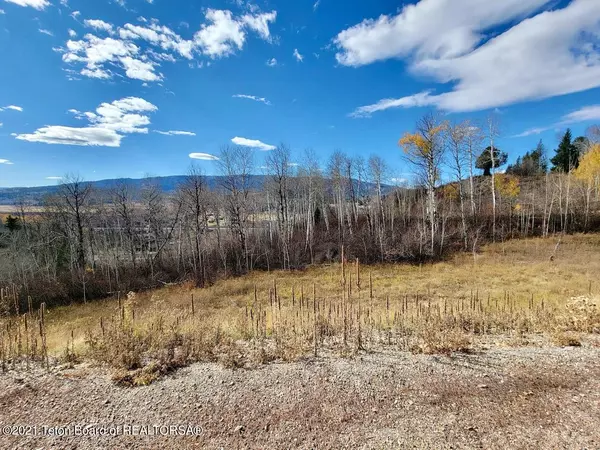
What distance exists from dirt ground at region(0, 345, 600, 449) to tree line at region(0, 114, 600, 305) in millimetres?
17785

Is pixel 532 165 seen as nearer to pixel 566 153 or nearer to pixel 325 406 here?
pixel 566 153

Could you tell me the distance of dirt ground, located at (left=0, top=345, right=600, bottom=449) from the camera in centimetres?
290

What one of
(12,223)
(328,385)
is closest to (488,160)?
(328,385)

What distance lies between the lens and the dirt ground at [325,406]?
2904mm

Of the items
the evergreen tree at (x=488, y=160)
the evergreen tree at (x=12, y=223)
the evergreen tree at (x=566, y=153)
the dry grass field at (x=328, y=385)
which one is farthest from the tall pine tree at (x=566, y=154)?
the evergreen tree at (x=12, y=223)

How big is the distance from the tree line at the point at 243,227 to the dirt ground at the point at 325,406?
17785 millimetres

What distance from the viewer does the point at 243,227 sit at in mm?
29141

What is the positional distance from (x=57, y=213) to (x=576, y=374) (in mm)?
36640

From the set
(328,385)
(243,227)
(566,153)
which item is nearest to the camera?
(328,385)

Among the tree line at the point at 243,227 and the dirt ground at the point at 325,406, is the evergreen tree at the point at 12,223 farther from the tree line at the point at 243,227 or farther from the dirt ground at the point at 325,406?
the dirt ground at the point at 325,406

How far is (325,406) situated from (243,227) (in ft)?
86.6

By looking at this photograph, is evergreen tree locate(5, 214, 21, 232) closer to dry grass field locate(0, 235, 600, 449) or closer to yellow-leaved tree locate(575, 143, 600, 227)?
dry grass field locate(0, 235, 600, 449)

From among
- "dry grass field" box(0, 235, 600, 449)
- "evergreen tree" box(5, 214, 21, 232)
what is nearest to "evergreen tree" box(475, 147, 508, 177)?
"dry grass field" box(0, 235, 600, 449)

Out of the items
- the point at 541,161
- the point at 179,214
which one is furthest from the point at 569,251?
the point at 541,161
